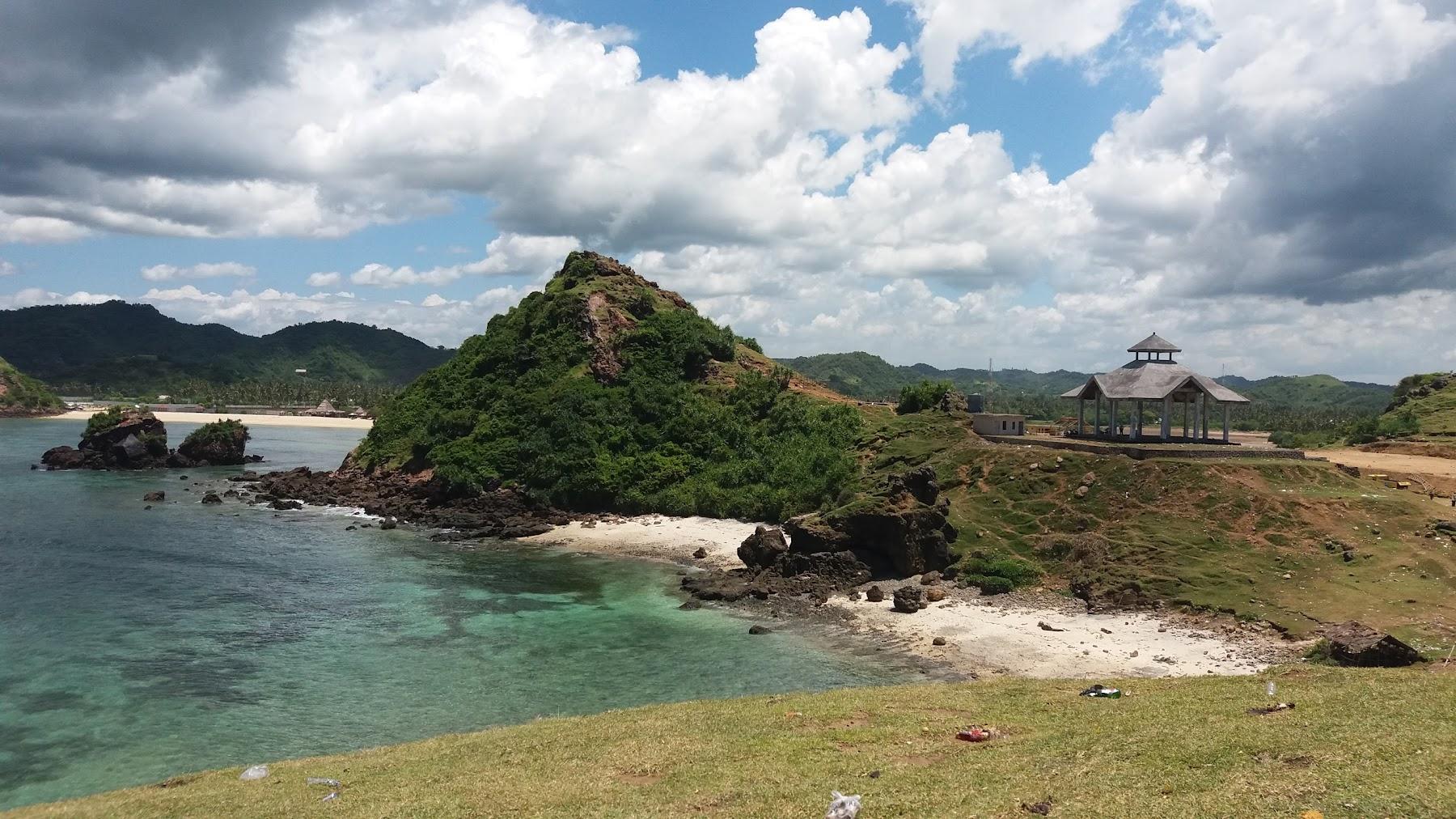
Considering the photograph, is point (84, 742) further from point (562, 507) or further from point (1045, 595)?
point (562, 507)

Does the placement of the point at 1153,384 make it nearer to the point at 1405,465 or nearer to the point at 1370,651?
the point at 1405,465

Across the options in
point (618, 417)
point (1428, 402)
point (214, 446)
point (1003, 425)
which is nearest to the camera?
point (1003, 425)

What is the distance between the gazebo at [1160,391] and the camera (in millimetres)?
58781

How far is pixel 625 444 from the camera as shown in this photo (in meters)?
82.1

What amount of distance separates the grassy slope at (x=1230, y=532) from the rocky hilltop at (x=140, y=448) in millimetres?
103328

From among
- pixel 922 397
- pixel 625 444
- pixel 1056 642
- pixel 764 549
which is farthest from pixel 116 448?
pixel 1056 642

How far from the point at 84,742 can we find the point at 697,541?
40347 mm

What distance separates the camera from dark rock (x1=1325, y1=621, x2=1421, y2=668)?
1077 inches

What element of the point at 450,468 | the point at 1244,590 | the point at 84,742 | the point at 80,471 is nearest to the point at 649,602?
the point at 84,742

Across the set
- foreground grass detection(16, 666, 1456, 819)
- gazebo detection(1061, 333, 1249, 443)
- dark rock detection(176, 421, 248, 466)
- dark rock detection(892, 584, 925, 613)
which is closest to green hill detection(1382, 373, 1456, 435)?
gazebo detection(1061, 333, 1249, 443)

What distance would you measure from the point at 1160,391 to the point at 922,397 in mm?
27565

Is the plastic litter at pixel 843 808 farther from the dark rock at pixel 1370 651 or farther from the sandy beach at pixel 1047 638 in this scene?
the dark rock at pixel 1370 651

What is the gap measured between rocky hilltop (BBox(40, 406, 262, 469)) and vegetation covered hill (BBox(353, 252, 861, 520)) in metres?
34.8

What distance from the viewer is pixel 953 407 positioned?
266ft
